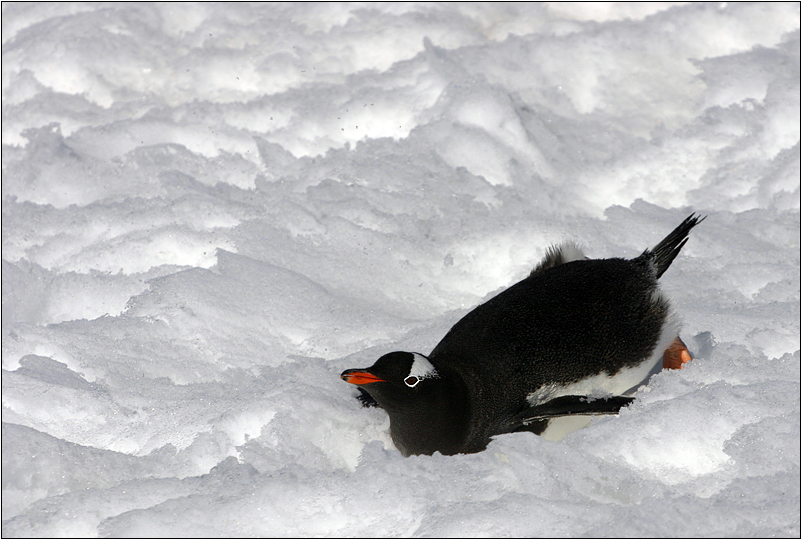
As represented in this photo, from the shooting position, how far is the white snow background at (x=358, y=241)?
1784mm

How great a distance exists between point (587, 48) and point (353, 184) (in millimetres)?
1524

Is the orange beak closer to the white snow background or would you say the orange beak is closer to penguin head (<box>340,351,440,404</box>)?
penguin head (<box>340,351,440,404</box>)

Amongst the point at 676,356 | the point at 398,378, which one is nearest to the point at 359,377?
the point at 398,378

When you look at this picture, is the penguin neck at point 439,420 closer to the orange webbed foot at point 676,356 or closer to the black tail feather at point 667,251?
the orange webbed foot at point 676,356

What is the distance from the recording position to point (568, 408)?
1996 mm

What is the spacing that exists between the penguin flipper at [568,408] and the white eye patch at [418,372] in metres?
0.27

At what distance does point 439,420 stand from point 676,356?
78cm

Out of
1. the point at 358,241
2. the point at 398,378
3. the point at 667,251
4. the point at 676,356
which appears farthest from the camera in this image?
the point at 358,241

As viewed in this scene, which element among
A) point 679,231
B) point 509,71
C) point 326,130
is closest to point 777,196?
point 679,231

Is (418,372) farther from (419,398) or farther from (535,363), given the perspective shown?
(535,363)

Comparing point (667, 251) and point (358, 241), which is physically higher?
point (667, 251)

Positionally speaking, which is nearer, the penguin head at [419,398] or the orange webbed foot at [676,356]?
the penguin head at [419,398]

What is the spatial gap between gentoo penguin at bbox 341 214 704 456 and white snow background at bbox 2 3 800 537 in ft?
0.38

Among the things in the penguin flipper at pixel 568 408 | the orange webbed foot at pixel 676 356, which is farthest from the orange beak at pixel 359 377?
the orange webbed foot at pixel 676 356
